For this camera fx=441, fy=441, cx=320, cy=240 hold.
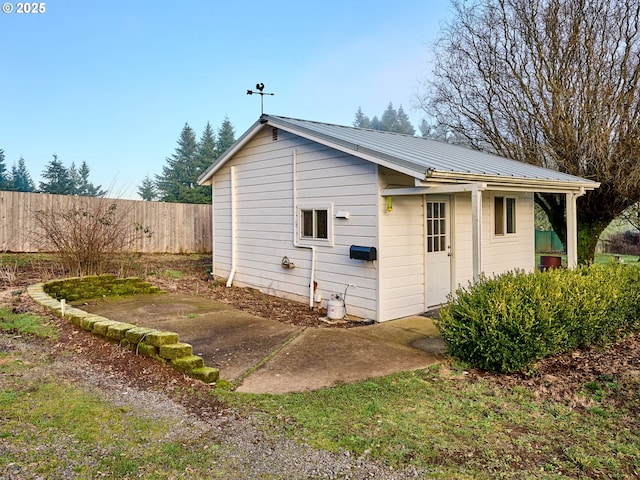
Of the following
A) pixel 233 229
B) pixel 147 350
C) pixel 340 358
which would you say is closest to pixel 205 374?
pixel 147 350

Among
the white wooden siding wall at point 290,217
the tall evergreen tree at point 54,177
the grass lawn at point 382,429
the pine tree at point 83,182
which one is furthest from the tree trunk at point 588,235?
the pine tree at point 83,182

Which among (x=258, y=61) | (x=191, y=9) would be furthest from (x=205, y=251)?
(x=191, y=9)

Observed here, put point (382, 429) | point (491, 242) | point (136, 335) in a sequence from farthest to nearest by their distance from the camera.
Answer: point (491, 242) → point (136, 335) → point (382, 429)

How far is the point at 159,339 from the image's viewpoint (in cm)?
457

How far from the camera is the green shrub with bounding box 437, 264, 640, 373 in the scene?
4352 mm

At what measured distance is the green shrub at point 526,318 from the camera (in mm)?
4352

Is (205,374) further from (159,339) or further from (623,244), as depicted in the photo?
(623,244)

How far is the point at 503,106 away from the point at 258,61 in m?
8.26

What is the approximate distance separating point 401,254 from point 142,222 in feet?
39.5

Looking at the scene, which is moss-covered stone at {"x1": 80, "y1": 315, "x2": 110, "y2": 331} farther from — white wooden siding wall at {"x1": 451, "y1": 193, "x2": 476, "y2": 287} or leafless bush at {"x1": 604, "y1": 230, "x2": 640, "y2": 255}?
leafless bush at {"x1": 604, "y1": 230, "x2": 640, "y2": 255}

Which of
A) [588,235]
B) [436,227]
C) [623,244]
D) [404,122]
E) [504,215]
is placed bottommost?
[623,244]

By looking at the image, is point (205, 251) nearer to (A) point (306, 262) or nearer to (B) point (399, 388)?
(A) point (306, 262)

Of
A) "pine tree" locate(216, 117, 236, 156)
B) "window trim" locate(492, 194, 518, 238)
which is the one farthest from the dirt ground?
"pine tree" locate(216, 117, 236, 156)

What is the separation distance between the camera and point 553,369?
460 centimetres
